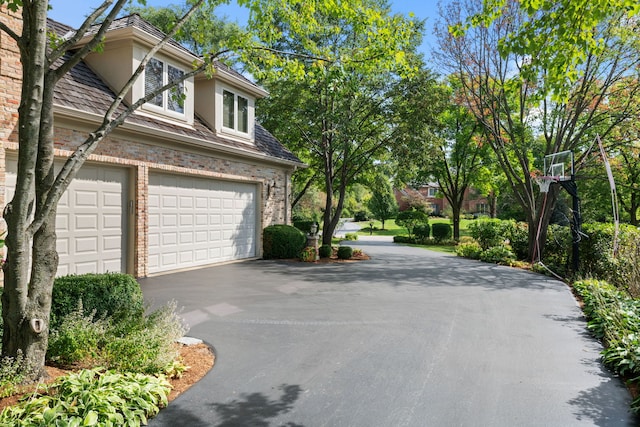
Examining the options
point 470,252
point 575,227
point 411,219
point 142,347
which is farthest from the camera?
point 411,219

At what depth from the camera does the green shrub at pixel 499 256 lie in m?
14.0

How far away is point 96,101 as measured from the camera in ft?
28.5

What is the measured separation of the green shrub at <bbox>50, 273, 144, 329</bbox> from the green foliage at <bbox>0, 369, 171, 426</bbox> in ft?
4.59

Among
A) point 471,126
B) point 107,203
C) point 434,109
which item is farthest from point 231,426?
point 471,126

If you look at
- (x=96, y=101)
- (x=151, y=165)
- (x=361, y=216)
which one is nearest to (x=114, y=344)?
(x=151, y=165)

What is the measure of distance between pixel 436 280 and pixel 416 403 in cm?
682

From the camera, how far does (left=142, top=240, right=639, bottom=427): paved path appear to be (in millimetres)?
3516

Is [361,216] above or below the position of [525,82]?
below

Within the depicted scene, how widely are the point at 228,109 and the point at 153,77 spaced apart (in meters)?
2.86

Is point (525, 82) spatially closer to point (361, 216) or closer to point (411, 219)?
point (411, 219)

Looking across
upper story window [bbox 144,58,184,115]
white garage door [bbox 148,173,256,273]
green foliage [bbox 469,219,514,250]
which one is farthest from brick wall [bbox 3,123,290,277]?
green foliage [bbox 469,219,514,250]

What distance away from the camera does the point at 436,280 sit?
401 inches

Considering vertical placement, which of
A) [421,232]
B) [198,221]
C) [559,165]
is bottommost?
[421,232]

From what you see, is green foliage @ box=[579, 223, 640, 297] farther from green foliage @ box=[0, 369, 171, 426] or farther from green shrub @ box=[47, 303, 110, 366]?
green shrub @ box=[47, 303, 110, 366]
